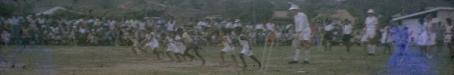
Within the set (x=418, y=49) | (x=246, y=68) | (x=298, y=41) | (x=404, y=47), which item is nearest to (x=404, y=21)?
(x=404, y=47)

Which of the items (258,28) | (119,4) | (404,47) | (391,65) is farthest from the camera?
Answer: (119,4)

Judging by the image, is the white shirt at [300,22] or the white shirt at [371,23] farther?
the white shirt at [371,23]

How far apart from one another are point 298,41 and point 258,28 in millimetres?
8650

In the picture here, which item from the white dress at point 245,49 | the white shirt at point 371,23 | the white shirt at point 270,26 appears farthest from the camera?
the white shirt at point 270,26

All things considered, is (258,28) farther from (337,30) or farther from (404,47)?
(404,47)

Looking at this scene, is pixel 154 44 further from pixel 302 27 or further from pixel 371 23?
pixel 371 23

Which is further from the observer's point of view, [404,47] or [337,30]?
[337,30]

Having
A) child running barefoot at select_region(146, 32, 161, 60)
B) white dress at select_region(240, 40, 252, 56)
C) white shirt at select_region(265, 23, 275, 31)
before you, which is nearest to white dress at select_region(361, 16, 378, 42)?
white dress at select_region(240, 40, 252, 56)

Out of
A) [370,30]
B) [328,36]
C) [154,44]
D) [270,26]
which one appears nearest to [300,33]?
[370,30]

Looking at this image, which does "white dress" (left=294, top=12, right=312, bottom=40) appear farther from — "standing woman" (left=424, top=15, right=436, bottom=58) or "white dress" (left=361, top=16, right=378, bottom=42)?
"standing woman" (left=424, top=15, right=436, bottom=58)

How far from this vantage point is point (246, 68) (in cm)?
1094

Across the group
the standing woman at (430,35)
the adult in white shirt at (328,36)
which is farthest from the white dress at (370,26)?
the adult in white shirt at (328,36)

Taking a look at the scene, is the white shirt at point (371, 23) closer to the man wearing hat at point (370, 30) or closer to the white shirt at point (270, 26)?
the man wearing hat at point (370, 30)

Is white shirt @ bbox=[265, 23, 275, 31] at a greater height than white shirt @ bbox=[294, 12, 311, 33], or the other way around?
white shirt @ bbox=[294, 12, 311, 33]
